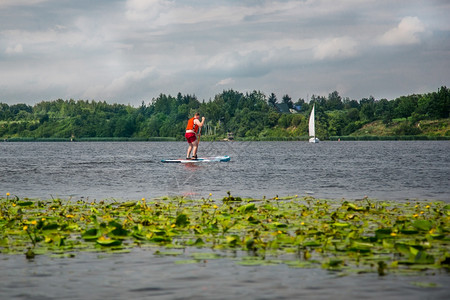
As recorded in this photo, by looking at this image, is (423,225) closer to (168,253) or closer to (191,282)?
(168,253)

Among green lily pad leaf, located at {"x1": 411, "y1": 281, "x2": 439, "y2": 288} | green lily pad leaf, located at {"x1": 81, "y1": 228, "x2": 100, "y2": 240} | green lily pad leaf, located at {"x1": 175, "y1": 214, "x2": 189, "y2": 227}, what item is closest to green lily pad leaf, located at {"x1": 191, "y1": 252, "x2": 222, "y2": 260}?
green lily pad leaf, located at {"x1": 81, "y1": 228, "x2": 100, "y2": 240}

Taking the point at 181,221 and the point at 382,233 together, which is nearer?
the point at 382,233

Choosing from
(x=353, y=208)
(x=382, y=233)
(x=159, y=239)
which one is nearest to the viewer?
(x=382, y=233)

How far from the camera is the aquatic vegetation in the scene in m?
10.8

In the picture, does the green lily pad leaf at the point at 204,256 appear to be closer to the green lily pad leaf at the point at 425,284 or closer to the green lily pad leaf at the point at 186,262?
the green lily pad leaf at the point at 186,262

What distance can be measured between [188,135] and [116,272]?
3349 cm

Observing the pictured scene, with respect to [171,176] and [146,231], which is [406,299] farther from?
[171,176]

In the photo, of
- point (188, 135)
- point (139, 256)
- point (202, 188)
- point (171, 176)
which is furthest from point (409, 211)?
point (188, 135)

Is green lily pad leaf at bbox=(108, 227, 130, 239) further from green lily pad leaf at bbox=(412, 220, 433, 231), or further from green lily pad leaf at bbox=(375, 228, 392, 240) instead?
green lily pad leaf at bbox=(412, 220, 433, 231)

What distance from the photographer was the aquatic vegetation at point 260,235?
35.5 ft

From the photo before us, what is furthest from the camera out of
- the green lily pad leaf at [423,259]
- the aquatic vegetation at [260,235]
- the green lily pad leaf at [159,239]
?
the green lily pad leaf at [159,239]

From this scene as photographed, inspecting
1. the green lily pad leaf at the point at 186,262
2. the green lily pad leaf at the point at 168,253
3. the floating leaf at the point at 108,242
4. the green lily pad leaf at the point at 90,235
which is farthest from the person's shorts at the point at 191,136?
the green lily pad leaf at the point at 186,262

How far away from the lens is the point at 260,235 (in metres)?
13.1

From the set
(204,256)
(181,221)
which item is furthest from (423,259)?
(181,221)
